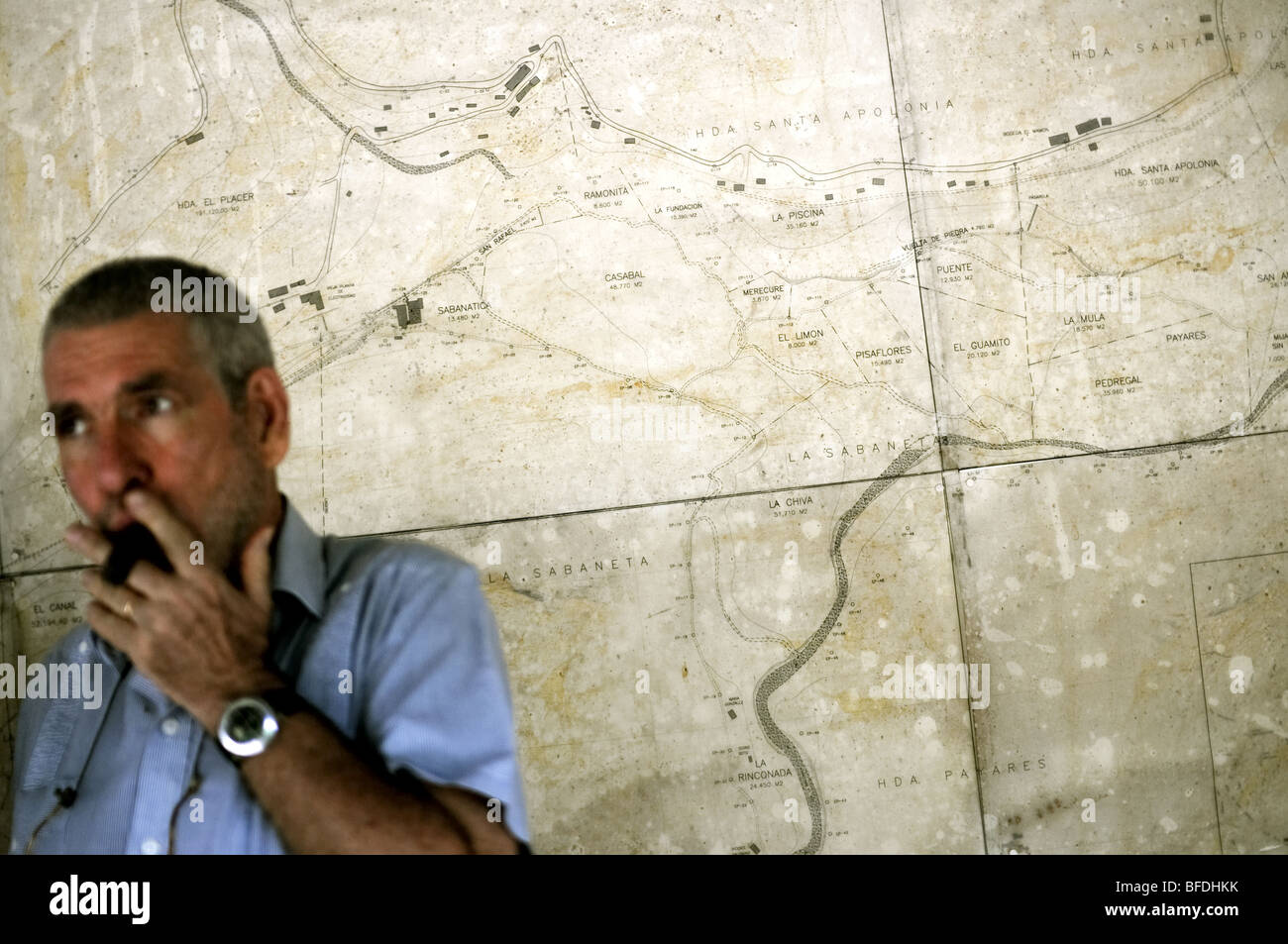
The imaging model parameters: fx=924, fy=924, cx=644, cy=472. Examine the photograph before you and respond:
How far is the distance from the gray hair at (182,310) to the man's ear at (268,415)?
2cm

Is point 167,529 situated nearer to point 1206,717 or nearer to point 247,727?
point 247,727

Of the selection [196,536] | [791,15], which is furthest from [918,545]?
[196,536]

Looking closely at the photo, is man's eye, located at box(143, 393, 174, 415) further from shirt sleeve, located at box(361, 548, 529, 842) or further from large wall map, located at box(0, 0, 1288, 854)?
shirt sleeve, located at box(361, 548, 529, 842)

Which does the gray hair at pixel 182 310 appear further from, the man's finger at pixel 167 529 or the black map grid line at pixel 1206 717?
the black map grid line at pixel 1206 717

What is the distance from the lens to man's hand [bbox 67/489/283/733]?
184 cm

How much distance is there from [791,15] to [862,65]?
21 centimetres

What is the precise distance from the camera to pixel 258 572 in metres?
1.91

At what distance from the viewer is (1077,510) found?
2.17m

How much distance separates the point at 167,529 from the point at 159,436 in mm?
194

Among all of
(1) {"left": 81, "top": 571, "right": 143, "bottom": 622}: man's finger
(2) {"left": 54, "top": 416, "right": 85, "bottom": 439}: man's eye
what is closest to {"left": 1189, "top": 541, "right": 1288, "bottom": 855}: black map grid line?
(1) {"left": 81, "top": 571, "right": 143, "bottom": 622}: man's finger

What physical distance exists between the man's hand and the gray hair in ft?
1.04

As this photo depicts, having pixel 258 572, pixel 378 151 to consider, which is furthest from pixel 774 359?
pixel 258 572

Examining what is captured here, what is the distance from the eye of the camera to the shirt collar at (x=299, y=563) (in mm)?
1907
